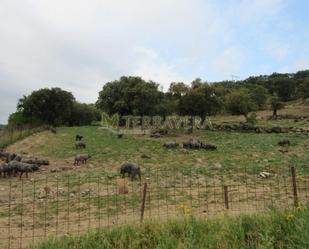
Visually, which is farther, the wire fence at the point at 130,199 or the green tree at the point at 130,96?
the green tree at the point at 130,96

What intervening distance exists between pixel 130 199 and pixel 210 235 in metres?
4.90

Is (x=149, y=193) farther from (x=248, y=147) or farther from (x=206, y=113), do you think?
(x=206, y=113)

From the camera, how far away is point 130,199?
10.2 m

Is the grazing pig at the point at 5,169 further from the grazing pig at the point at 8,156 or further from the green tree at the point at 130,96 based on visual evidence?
the green tree at the point at 130,96

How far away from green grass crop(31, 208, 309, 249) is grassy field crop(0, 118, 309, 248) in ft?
3.80

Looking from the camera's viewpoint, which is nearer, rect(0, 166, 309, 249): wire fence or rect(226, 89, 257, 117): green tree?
rect(0, 166, 309, 249): wire fence

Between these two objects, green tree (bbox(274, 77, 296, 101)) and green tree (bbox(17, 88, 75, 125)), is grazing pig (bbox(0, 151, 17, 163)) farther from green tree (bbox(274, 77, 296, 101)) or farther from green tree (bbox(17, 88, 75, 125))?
green tree (bbox(274, 77, 296, 101))

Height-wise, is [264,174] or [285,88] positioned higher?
[285,88]

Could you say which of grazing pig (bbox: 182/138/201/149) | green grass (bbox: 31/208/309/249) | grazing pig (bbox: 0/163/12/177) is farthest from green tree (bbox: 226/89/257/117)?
green grass (bbox: 31/208/309/249)

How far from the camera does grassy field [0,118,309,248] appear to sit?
834cm

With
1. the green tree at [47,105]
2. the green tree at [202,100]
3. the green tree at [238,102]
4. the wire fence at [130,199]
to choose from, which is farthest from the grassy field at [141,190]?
the green tree at [47,105]

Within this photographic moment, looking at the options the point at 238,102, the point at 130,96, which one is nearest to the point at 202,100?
the point at 130,96

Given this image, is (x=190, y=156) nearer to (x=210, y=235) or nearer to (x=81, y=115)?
(x=210, y=235)

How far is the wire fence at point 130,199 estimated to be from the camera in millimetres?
7906
